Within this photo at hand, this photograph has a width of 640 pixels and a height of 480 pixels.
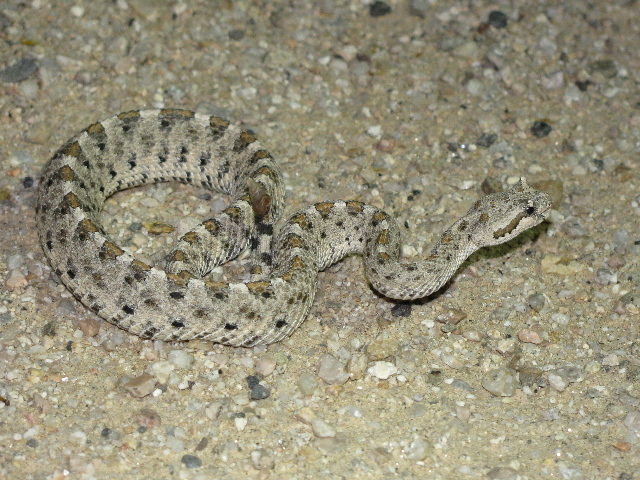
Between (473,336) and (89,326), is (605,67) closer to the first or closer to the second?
(473,336)

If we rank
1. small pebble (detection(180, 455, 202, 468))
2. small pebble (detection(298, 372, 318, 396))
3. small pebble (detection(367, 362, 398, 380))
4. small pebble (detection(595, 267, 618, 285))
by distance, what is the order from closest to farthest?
small pebble (detection(180, 455, 202, 468))
small pebble (detection(298, 372, 318, 396))
small pebble (detection(367, 362, 398, 380))
small pebble (detection(595, 267, 618, 285))

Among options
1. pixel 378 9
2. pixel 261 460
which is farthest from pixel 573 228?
pixel 261 460

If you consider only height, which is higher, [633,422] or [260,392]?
[260,392]

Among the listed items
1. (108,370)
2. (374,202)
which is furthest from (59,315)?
(374,202)

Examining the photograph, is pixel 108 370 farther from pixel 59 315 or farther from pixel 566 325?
pixel 566 325

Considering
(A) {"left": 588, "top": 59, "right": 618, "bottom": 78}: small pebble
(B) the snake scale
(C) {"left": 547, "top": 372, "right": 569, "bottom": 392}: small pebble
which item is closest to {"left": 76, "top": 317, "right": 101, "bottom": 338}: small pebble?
(B) the snake scale

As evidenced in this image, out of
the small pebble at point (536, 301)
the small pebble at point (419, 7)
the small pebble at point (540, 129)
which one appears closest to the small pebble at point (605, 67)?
the small pebble at point (540, 129)

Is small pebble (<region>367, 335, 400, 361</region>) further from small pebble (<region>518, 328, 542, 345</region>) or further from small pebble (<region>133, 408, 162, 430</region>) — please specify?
small pebble (<region>133, 408, 162, 430</region>)

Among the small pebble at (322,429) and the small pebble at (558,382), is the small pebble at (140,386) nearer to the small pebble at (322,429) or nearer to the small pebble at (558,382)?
the small pebble at (322,429)
